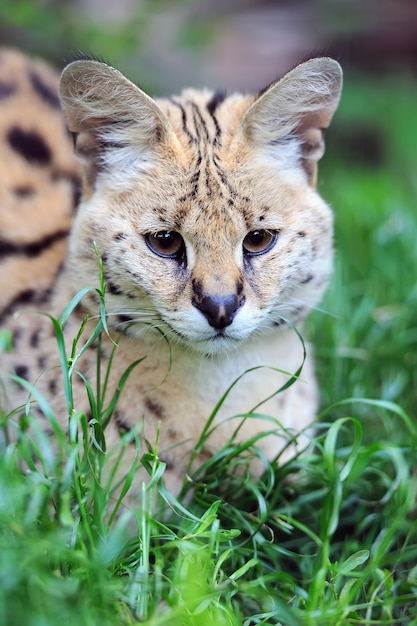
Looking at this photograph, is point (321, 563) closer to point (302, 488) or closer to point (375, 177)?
point (302, 488)

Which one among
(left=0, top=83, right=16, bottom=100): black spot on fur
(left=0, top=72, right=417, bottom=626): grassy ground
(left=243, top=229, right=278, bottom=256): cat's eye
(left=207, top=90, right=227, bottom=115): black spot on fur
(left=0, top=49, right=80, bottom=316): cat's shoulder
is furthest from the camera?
(left=0, top=83, right=16, bottom=100): black spot on fur

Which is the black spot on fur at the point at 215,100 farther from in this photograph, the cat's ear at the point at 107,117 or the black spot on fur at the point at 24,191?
the black spot on fur at the point at 24,191

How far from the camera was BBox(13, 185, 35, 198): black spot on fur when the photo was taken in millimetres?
3736

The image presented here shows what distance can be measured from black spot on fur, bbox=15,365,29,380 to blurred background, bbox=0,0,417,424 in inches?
45.1

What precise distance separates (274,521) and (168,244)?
3.34ft

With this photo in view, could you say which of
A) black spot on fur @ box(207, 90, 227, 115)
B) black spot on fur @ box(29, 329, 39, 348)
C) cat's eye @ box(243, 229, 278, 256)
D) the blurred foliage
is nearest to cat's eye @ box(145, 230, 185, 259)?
cat's eye @ box(243, 229, 278, 256)

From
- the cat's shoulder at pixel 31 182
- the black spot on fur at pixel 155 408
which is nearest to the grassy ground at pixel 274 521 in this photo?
the black spot on fur at pixel 155 408

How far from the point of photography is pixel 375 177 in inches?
A: 259

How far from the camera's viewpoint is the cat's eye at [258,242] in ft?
9.37

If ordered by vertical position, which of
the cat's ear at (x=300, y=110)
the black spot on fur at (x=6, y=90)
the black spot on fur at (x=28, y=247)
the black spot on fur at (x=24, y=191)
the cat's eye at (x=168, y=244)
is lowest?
the black spot on fur at (x=28, y=247)

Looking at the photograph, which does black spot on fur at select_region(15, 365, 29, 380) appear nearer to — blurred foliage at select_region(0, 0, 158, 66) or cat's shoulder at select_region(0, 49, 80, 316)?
cat's shoulder at select_region(0, 49, 80, 316)

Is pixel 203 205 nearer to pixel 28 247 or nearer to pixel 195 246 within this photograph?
pixel 195 246

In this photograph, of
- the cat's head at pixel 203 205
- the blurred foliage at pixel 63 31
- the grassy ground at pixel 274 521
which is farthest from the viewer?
the blurred foliage at pixel 63 31

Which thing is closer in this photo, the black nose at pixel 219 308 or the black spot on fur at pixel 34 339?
the black nose at pixel 219 308
